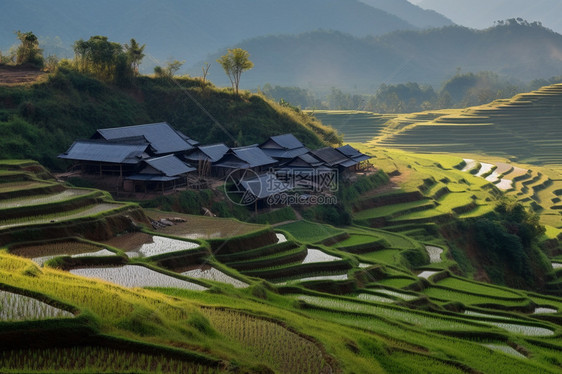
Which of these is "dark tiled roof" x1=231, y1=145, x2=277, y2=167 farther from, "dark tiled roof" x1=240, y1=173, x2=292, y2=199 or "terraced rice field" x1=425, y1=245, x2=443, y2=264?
"terraced rice field" x1=425, y1=245, x2=443, y2=264

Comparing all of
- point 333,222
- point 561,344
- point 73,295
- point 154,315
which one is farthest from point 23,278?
point 333,222

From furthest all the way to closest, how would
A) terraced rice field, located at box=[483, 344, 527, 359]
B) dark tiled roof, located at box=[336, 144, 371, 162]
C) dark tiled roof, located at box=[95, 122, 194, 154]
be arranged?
dark tiled roof, located at box=[336, 144, 371, 162]
dark tiled roof, located at box=[95, 122, 194, 154]
terraced rice field, located at box=[483, 344, 527, 359]

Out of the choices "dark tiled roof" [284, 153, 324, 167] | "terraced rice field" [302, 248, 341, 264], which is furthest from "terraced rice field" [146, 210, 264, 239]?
"dark tiled roof" [284, 153, 324, 167]

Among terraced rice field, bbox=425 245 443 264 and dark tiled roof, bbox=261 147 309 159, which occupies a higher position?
dark tiled roof, bbox=261 147 309 159

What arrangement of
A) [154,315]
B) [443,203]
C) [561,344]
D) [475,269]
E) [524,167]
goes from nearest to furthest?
[154,315] < [561,344] < [475,269] < [443,203] < [524,167]

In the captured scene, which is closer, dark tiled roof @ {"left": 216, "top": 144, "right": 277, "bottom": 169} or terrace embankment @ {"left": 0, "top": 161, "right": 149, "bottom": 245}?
terrace embankment @ {"left": 0, "top": 161, "right": 149, "bottom": 245}

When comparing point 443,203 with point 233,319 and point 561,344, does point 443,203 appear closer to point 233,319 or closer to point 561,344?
point 561,344

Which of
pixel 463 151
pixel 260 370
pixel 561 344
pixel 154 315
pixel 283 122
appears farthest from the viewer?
pixel 463 151
